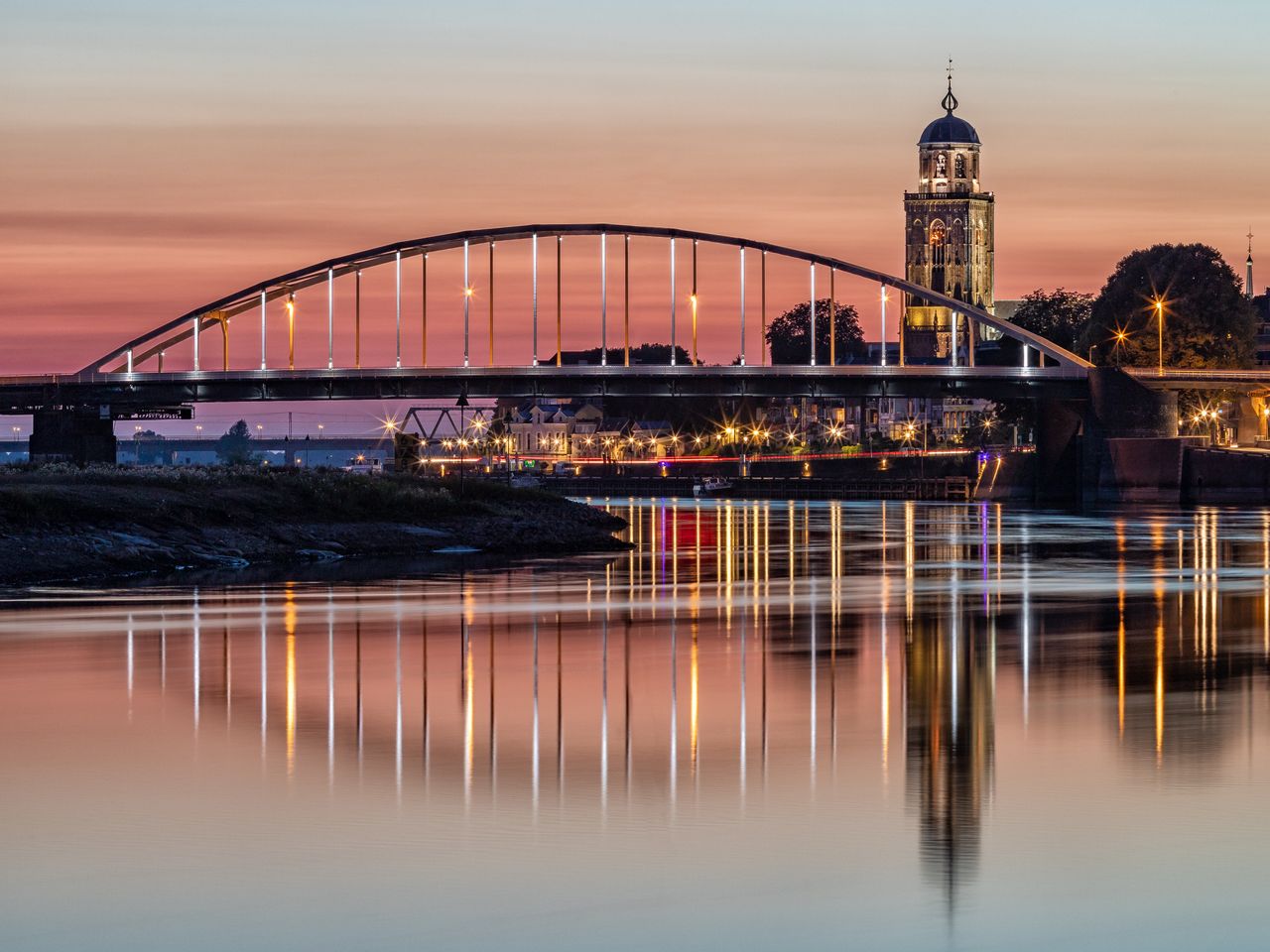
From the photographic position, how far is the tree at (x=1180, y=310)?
148250 mm

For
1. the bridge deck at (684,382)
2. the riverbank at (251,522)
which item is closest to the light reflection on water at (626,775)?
the riverbank at (251,522)

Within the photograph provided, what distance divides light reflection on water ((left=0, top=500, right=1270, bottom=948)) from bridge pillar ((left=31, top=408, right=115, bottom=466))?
116412mm

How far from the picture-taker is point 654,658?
31.5 m

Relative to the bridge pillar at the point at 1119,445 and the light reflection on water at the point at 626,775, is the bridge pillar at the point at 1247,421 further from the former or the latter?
the light reflection on water at the point at 626,775

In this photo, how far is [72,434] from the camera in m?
156

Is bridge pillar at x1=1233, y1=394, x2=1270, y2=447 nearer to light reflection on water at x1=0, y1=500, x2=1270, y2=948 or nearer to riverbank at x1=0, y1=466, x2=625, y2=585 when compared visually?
riverbank at x1=0, y1=466, x2=625, y2=585

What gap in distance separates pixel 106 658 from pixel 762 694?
10209mm

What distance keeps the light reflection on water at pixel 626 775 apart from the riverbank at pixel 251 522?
985cm

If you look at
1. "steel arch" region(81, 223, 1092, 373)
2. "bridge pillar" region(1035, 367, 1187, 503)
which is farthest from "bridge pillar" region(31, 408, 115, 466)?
"bridge pillar" region(1035, 367, 1187, 503)

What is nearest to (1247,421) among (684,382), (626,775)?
(684,382)

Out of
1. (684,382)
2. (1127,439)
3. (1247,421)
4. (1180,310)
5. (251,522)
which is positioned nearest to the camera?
(251,522)

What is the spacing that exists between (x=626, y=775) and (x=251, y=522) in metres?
41.8

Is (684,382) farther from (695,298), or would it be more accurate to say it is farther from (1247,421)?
(1247,421)

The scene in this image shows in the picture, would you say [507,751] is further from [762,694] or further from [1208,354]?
[1208,354]
